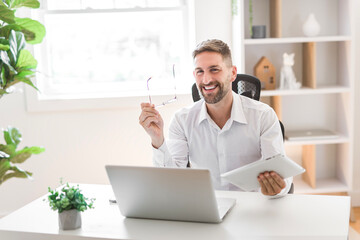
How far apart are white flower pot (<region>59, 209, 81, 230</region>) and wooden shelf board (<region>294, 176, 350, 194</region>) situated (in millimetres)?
2212

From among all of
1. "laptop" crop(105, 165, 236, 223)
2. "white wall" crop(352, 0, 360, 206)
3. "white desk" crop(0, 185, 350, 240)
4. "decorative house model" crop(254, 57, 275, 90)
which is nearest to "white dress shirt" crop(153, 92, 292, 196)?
"white desk" crop(0, 185, 350, 240)

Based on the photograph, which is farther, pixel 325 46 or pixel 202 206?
pixel 325 46

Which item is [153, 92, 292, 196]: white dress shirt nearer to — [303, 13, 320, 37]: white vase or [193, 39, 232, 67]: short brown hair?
[193, 39, 232, 67]: short brown hair

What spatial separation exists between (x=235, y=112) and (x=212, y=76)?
195 mm

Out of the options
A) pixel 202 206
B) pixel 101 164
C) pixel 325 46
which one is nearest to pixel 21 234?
pixel 202 206

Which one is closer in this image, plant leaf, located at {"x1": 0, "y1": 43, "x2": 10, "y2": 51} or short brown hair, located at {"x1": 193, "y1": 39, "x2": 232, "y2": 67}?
plant leaf, located at {"x1": 0, "y1": 43, "x2": 10, "y2": 51}

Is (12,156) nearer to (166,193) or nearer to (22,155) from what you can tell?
(22,155)

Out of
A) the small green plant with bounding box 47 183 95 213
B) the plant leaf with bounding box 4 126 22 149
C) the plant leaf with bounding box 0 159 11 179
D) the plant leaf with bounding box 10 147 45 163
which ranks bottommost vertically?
the small green plant with bounding box 47 183 95 213

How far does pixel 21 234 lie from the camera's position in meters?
1.81

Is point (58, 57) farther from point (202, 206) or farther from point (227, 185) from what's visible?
point (202, 206)

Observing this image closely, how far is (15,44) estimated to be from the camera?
1759 millimetres

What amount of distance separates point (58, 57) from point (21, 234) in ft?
7.38

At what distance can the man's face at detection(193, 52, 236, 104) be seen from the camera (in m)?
2.34

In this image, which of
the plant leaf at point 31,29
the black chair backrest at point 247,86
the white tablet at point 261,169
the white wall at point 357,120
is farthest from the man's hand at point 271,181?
the white wall at point 357,120
